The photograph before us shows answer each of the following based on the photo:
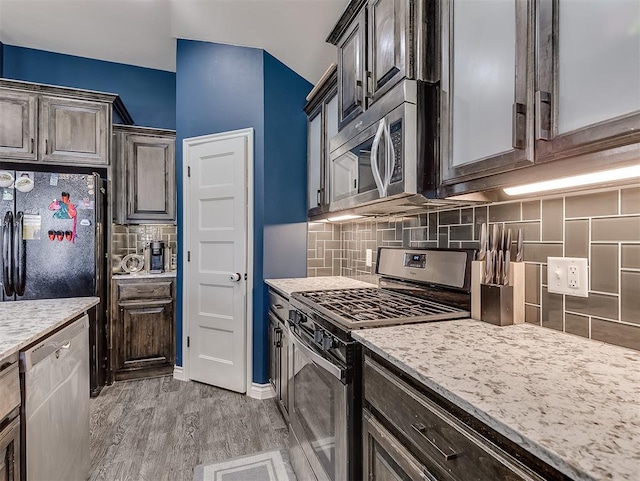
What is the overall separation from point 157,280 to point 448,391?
2938 millimetres

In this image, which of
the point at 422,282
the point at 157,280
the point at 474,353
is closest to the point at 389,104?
the point at 422,282

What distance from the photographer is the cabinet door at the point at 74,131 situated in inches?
108

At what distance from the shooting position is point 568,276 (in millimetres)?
1151

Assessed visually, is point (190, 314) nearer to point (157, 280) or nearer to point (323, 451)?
point (157, 280)

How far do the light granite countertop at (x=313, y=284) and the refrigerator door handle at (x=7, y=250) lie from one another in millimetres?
1889

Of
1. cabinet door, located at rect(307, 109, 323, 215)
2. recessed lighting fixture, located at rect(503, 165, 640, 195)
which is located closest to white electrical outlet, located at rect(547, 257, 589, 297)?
recessed lighting fixture, located at rect(503, 165, 640, 195)

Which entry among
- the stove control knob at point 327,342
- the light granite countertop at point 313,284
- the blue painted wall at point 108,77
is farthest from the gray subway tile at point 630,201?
the blue painted wall at point 108,77

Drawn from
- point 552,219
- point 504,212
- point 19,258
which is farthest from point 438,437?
point 19,258

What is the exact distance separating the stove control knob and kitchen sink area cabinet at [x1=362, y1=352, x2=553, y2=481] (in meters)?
0.21

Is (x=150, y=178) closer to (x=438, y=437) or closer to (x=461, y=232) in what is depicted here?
(x=461, y=232)

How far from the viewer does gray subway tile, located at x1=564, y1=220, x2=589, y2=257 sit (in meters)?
1.11

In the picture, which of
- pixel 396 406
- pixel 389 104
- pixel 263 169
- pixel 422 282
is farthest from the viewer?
pixel 263 169

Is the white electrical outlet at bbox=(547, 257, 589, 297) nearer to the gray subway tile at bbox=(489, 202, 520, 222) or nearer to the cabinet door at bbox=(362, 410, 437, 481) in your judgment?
the gray subway tile at bbox=(489, 202, 520, 222)

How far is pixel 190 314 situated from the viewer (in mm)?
2990
